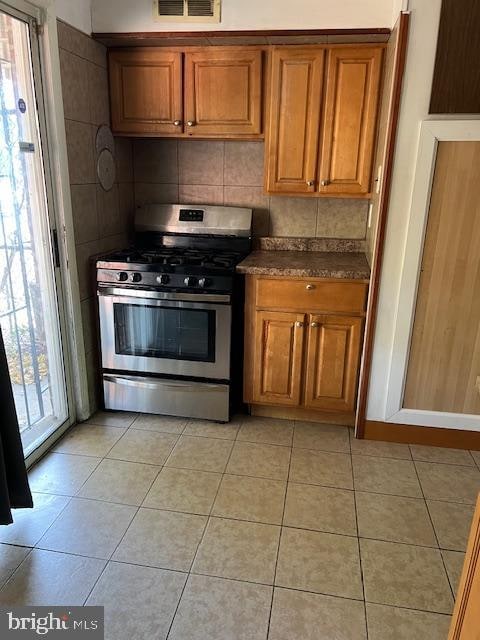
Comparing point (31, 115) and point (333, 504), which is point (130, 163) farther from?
point (333, 504)

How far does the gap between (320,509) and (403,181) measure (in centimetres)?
156

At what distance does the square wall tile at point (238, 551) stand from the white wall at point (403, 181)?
99 centimetres

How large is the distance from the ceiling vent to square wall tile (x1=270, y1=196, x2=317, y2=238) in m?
1.06

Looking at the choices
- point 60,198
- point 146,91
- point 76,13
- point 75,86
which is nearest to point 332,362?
point 60,198

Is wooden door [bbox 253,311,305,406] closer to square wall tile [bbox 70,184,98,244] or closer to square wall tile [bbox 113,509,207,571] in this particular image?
square wall tile [bbox 113,509,207,571]

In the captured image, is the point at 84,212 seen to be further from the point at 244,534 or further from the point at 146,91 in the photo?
the point at 244,534

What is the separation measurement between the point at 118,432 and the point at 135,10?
7.45 ft

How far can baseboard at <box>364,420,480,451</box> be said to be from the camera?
8.26 ft

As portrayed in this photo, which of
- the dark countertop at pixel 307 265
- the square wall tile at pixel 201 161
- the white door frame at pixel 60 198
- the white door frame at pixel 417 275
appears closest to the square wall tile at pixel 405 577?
the white door frame at pixel 417 275

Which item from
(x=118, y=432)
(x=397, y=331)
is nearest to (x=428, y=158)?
(x=397, y=331)

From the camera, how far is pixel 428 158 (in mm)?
2162

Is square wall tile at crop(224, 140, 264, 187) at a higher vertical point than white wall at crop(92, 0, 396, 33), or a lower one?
lower

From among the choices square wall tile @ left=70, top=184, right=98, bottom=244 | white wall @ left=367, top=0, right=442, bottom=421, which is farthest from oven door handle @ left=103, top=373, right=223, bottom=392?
white wall @ left=367, top=0, right=442, bottom=421

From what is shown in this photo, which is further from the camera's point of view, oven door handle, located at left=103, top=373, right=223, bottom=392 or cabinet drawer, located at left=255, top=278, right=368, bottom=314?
oven door handle, located at left=103, top=373, right=223, bottom=392
